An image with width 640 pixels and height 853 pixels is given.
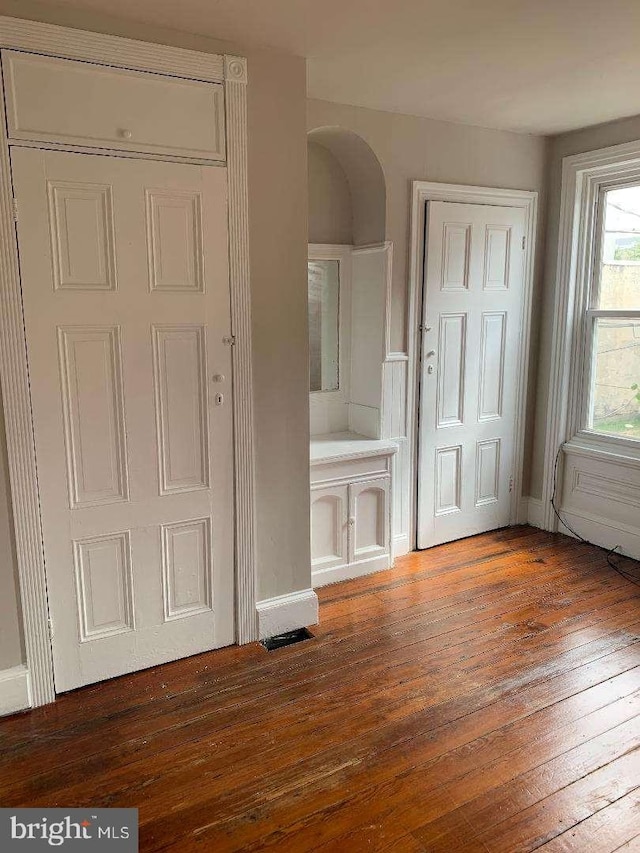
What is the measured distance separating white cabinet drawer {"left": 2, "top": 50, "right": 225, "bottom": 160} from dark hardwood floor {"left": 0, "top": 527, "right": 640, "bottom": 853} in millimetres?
2074

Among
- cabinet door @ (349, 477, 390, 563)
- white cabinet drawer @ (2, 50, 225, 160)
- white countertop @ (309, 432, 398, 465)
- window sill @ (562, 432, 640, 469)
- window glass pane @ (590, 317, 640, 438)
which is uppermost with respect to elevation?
white cabinet drawer @ (2, 50, 225, 160)

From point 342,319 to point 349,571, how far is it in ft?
4.63

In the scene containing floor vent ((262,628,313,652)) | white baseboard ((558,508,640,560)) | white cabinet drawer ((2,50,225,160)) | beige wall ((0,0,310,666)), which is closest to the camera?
white cabinet drawer ((2,50,225,160))

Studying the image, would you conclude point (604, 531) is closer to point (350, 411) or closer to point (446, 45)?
point (350, 411)

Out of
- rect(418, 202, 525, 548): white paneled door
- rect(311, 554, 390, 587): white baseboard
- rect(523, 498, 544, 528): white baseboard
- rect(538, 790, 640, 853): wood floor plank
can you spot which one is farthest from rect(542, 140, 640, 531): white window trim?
rect(538, 790, 640, 853): wood floor plank

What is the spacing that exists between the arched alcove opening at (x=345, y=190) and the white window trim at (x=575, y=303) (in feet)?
4.12

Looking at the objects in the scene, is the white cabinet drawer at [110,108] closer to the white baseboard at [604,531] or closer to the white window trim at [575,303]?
the white window trim at [575,303]

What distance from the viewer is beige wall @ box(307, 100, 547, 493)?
10.6 ft

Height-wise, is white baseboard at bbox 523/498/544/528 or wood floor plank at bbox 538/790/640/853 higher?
white baseboard at bbox 523/498/544/528

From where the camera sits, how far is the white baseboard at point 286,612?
2824 millimetres

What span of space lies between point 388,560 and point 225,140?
231 cm

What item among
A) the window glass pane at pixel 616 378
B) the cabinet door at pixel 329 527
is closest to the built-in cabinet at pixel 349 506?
the cabinet door at pixel 329 527

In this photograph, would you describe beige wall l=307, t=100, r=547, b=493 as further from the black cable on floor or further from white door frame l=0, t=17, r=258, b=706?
the black cable on floor

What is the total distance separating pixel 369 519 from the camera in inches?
137
